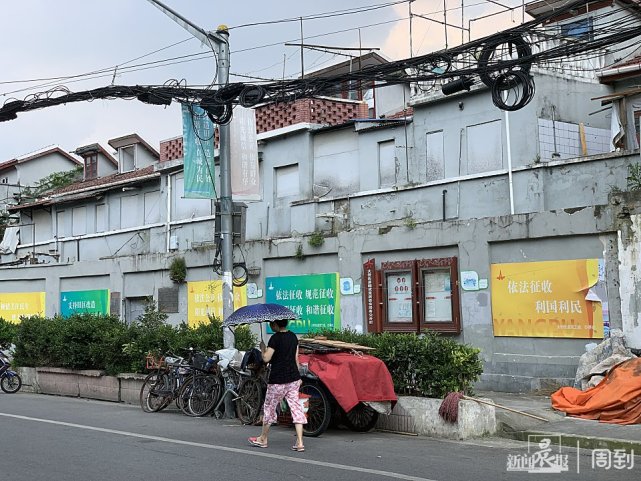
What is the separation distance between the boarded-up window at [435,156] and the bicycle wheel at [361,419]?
8566 mm

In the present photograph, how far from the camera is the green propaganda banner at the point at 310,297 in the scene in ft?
67.7

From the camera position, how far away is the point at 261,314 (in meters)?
12.0

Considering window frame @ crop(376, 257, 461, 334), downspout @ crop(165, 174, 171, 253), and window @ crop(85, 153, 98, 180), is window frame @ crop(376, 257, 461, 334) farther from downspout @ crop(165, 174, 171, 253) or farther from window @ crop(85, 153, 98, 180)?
window @ crop(85, 153, 98, 180)

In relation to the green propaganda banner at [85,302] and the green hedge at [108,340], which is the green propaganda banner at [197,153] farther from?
the green propaganda banner at [85,302]

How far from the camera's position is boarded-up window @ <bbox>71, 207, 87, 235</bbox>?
31.3 metres

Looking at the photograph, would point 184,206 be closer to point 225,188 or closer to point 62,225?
point 62,225

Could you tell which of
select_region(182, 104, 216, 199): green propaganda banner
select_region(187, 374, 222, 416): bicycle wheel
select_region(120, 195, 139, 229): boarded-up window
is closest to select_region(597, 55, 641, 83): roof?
select_region(182, 104, 216, 199): green propaganda banner

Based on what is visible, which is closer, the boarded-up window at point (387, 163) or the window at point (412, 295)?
the window at point (412, 295)

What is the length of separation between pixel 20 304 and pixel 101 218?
5316 mm

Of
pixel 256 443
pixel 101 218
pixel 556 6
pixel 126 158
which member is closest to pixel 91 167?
pixel 126 158

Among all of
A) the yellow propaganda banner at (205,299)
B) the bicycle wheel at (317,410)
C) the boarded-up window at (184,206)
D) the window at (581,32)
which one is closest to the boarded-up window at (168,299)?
the yellow propaganda banner at (205,299)

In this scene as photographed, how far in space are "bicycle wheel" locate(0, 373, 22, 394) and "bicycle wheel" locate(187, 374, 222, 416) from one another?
683 centimetres

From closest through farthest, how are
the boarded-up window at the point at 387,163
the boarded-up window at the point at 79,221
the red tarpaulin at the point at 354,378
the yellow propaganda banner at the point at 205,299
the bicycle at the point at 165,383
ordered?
the red tarpaulin at the point at 354,378 → the bicycle at the point at 165,383 → the boarded-up window at the point at 387,163 → the yellow propaganda banner at the point at 205,299 → the boarded-up window at the point at 79,221

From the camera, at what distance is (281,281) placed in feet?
72.5
